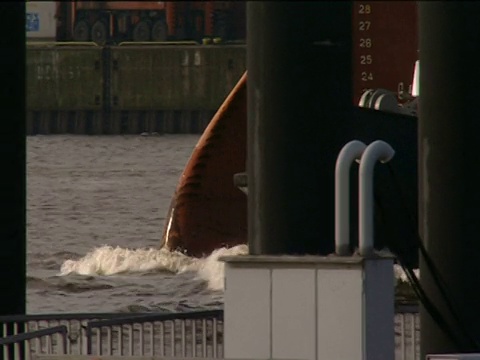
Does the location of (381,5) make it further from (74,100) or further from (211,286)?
(74,100)

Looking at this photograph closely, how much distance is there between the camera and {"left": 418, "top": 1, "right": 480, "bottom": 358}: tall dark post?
24.0ft

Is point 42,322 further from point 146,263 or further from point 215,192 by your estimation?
point 146,263

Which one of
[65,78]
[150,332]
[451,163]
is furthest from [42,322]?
[65,78]

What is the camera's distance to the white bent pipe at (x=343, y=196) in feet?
22.0

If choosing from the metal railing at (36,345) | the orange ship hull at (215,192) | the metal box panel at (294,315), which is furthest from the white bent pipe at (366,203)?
the orange ship hull at (215,192)

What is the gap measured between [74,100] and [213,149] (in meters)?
63.6

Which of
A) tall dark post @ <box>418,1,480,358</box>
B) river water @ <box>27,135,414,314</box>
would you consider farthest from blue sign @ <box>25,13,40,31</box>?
tall dark post @ <box>418,1,480,358</box>

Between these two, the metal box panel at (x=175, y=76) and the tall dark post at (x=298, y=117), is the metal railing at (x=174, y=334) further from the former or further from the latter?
the metal box panel at (x=175, y=76)

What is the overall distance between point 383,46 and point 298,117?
25.4m

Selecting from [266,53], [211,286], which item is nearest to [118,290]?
[211,286]

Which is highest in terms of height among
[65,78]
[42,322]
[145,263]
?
[42,322]
